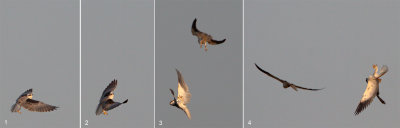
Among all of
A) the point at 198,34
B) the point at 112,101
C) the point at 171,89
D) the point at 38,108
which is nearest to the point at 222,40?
the point at 198,34

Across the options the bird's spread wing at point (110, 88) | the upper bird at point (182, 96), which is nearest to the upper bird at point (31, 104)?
the bird's spread wing at point (110, 88)

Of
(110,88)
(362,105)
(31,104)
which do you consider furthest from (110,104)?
(362,105)

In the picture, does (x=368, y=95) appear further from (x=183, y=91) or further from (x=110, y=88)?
(x=110, y=88)

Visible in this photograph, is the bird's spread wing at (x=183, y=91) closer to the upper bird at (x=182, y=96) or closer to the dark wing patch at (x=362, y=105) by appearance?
the upper bird at (x=182, y=96)

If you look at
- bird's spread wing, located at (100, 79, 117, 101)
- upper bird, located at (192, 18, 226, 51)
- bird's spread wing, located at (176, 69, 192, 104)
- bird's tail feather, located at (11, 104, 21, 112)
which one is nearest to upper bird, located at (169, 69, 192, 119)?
bird's spread wing, located at (176, 69, 192, 104)

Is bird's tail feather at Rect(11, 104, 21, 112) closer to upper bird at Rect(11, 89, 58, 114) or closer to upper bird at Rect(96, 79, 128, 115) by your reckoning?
upper bird at Rect(11, 89, 58, 114)
